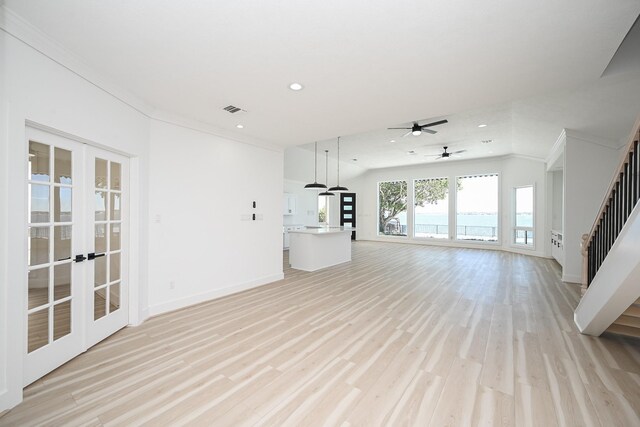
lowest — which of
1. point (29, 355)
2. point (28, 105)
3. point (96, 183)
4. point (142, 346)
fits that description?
point (142, 346)

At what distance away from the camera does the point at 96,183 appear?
9.30 feet

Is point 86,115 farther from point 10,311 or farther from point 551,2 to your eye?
point 551,2

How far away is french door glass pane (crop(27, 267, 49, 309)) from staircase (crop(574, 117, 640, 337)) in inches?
186

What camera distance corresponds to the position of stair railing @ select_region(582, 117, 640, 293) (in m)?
2.31

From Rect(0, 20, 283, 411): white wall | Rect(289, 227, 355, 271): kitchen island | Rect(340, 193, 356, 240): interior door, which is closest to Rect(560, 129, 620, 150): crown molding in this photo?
Rect(289, 227, 355, 271): kitchen island

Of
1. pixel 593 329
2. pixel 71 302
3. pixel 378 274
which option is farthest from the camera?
pixel 378 274

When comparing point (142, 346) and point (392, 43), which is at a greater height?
point (392, 43)

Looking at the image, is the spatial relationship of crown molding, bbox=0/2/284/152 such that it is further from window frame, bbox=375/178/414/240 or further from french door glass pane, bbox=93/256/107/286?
window frame, bbox=375/178/414/240

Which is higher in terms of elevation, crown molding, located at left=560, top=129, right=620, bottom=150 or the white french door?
crown molding, located at left=560, top=129, right=620, bottom=150

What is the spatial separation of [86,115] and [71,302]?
1773mm

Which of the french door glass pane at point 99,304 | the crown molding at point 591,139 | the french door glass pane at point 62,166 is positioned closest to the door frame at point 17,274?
the french door glass pane at point 62,166

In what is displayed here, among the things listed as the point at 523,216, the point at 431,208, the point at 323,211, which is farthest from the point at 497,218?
the point at 323,211

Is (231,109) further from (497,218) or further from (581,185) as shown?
(497,218)

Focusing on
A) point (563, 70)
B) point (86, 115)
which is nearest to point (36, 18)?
point (86, 115)
